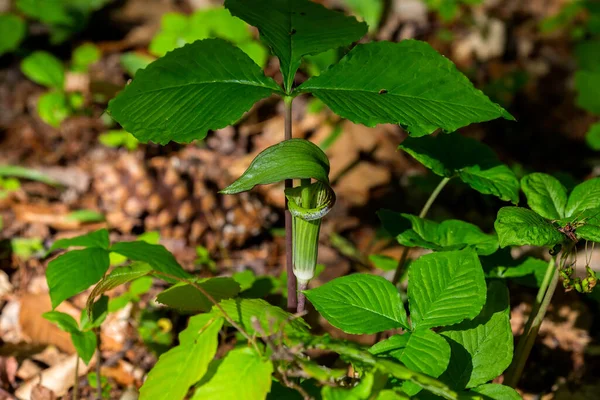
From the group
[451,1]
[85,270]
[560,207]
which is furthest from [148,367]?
[451,1]

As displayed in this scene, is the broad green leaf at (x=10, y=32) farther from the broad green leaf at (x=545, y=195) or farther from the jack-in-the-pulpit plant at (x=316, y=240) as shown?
the broad green leaf at (x=545, y=195)

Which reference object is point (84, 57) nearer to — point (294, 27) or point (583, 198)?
point (294, 27)

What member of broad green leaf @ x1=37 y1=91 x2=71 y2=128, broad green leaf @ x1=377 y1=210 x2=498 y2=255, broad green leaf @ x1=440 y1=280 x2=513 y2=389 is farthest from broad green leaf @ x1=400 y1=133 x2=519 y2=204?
broad green leaf @ x1=37 y1=91 x2=71 y2=128

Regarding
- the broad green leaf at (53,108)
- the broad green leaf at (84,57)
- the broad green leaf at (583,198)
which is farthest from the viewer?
the broad green leaf at (84,57)

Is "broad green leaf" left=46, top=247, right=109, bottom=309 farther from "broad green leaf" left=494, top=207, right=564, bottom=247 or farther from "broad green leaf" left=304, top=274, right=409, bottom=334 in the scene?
"broad green leaf" left=494, top=207, right=564, bottom=247

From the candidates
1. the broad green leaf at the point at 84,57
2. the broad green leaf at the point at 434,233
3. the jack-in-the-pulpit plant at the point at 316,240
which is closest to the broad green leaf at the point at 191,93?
the jack-in-the-pulpit plant at the point at 316,240

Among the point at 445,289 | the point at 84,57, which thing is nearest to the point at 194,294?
the point at 445,289
